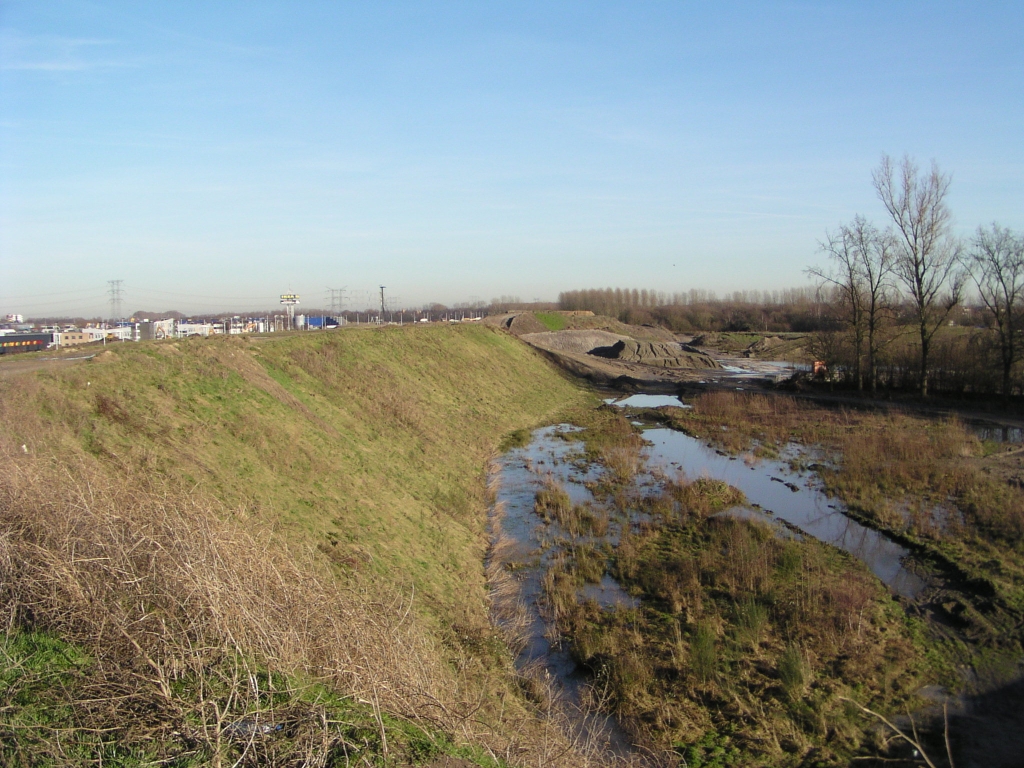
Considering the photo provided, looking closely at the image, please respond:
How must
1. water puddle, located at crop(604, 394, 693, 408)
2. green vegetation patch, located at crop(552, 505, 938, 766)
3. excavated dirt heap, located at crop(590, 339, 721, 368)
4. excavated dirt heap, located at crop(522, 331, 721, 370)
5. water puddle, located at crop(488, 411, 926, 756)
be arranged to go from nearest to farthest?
green vegetation patch, located at crop(552, 505, 938, 766), water puddle, located at crop(488, 411, 926, 756), water puddle, located at crop(604, 394, 693, 408), excavated dirt heap, located at crop(590, 339, 721, 368), excavated dirt heap, located at crop(522, 331, 721, 370)

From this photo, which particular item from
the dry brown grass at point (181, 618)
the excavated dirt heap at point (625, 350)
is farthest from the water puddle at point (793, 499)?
the excavated dirt heap at point (625, 350)

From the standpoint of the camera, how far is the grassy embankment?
16.4 ft

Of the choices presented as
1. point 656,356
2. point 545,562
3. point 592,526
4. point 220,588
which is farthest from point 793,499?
point 656,356

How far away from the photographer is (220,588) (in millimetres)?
5961

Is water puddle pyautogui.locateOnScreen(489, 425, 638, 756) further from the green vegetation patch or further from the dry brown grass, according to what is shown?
the dry brown grass

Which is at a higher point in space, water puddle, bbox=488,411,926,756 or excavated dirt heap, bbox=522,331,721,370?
excavated dirt heap, bbox=522,331,721,370

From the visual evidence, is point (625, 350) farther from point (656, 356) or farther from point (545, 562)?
point (545, 562)

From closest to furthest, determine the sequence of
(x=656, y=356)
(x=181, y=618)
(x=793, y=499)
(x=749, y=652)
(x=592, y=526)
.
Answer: (x=181, y=618)
(x=749, y=652)
(x=592, y=526)
(x=793, y=499)
(x=656, y=356)

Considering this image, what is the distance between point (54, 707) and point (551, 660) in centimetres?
681

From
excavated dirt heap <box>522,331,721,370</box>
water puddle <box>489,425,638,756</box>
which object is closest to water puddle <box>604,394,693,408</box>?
water puddle <box>489,425,638,756</box>

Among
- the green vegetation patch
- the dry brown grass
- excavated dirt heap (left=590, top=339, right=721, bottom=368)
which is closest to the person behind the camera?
the dry brown grass

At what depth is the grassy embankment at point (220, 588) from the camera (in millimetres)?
5008

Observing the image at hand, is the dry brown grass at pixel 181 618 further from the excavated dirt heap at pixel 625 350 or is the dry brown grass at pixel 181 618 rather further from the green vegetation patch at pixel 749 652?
the excavated dirt heap at pixel 625 350

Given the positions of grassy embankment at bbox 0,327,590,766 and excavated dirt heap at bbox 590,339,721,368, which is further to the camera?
excavated dirt heap at bbox 590,339,721,368
